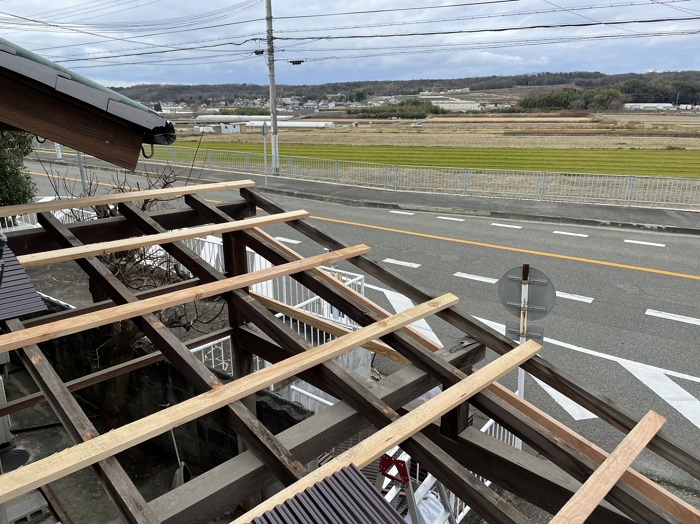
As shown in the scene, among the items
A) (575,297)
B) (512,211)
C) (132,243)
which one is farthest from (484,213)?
(132,243)

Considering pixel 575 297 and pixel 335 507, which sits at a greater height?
pixel 335 507

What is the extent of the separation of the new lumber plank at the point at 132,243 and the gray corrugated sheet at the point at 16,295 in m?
0.34

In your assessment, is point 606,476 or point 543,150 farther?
point 543,150

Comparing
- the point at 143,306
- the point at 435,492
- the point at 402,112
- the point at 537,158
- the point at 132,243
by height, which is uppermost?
the point at 402,112

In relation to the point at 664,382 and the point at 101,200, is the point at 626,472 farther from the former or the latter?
the point at 664,382

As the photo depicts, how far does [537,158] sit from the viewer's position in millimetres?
42062

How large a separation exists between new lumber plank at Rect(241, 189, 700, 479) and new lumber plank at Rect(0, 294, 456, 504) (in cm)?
60

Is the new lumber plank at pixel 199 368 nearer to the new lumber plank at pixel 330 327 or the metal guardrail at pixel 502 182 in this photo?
the new lumber plank at pixel 330 327

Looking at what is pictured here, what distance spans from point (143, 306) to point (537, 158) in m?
42.7

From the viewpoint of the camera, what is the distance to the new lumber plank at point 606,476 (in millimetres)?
2365

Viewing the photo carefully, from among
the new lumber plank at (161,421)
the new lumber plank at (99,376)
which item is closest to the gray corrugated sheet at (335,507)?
the new lumber plank at (161,421)

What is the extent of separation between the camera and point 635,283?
1255 centimetres

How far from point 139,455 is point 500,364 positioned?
20.1ft

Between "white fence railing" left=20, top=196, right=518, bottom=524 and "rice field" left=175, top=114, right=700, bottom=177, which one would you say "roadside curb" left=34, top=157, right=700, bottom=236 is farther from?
"rice field" left=175, top=114, right=700, bottom=177
